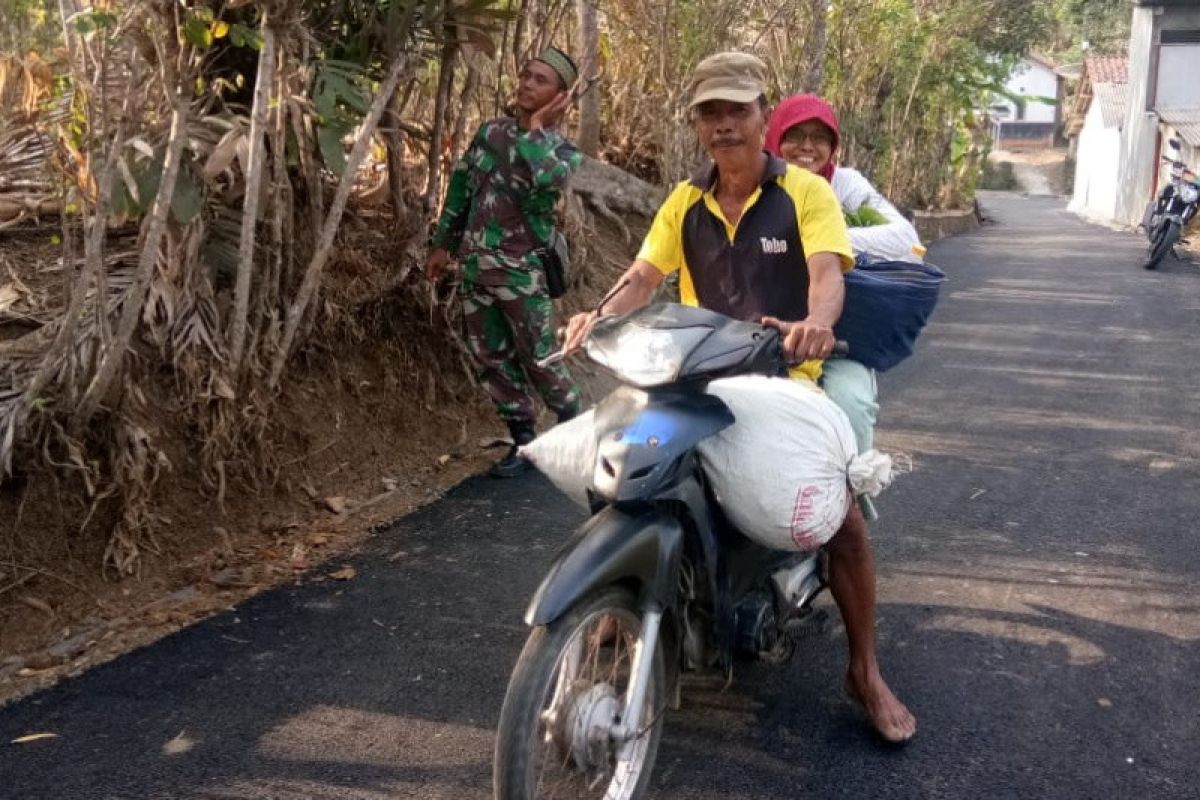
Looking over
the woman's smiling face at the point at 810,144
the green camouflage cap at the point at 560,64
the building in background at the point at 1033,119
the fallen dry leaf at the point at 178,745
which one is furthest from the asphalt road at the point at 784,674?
the building in background at the point at 1033,119

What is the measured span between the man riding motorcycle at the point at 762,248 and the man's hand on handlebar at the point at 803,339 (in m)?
0.20

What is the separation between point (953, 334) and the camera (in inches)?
396

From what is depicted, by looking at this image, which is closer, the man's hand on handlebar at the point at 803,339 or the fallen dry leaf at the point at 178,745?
the man's hand on handlebar at the point at 803,339

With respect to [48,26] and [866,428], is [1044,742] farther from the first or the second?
[48,26]

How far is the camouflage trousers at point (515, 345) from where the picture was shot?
568 centimetres

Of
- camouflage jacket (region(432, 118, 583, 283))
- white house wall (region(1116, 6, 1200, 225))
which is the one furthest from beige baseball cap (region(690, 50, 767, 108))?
white house wall (region(1116, 6, 1200, 225))

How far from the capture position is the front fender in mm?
2580

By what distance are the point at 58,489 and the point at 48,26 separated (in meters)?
2.10

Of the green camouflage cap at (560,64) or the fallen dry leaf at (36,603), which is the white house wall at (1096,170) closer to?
the green camouflage cap at (560,64)

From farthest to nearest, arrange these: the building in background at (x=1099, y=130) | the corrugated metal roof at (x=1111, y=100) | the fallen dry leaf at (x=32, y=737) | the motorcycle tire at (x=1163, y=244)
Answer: the corrugated metal roof at (x=1111, y=100), the building in background at (x=1099, y=130), the motorcycle tire at (x=1163, y=244), the fallen dry leaf at (x=32, y=737)

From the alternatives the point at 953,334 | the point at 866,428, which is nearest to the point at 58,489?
the point at 866,428

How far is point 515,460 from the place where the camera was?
231 inches

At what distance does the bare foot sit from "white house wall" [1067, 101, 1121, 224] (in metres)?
30.0

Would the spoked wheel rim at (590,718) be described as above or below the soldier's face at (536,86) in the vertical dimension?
below
